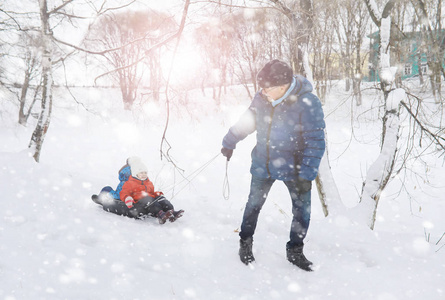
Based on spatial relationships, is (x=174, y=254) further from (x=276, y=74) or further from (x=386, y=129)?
(x=386, y=129)

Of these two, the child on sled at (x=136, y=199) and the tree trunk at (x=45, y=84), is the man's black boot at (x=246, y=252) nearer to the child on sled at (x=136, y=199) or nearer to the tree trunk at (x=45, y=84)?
the child on sled at (x=136, y=199)

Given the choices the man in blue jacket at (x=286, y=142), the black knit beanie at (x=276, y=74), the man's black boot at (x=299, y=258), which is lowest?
the man's black boot at (x=299, y=258)

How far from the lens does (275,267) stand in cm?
296

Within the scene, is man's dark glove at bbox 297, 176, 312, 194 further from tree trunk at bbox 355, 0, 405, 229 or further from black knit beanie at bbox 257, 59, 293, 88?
tree trunk at bbox 355, 0, 405, 229

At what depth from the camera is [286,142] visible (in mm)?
2785

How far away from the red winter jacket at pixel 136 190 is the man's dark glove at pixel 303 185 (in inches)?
99.4

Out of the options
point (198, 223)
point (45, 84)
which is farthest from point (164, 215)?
point (45, 84)

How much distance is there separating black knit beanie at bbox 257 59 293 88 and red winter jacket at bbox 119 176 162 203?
2721 millimetres

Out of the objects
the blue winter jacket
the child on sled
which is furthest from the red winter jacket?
the blue winter jacket

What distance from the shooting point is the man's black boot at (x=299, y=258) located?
2.91 m

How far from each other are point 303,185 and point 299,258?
0.73 metres

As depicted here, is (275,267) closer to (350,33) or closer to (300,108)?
(300,108)

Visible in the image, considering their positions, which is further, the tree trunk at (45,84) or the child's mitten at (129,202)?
the tree trunk at (45,84)

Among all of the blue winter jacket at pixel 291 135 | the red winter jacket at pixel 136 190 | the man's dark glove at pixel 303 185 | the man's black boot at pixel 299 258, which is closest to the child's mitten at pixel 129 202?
the red winter jacket at pixel 136 190
